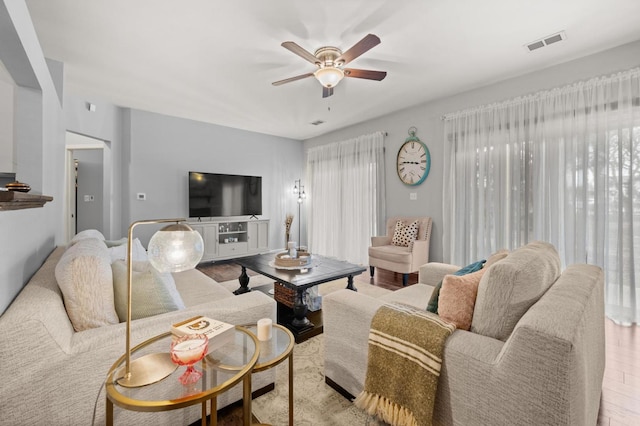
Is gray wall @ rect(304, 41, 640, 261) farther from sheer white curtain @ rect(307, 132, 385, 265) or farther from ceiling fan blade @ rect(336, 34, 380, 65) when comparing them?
ceiling fan blade @ rect(336, 34, 380, 65)

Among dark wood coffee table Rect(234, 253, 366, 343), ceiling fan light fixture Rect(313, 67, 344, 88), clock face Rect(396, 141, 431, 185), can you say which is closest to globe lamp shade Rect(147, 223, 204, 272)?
dark wood coffee table Rect(234, 253, 366, 343)

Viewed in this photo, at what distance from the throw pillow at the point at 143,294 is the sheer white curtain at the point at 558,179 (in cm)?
356

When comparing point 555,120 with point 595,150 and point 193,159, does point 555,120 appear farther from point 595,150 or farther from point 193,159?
point 193,159

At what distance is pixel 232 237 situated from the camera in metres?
5.40

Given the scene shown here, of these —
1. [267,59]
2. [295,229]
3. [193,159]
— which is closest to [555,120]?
[267,59]

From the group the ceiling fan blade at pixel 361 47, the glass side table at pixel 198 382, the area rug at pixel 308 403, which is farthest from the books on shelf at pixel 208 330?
the ceiling fan blade at pixel 361 47

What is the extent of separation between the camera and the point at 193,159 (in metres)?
5.06

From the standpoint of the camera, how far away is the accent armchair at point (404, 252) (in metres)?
3.71

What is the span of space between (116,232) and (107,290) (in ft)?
13.1

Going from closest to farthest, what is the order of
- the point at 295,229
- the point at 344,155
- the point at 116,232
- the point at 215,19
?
the point at 215,19 < the point at 116,232 < the point at 344,155 < the point at 295,229

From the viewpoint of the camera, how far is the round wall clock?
4.24 m

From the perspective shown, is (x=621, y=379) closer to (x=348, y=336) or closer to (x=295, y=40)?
(x=348, y=336)

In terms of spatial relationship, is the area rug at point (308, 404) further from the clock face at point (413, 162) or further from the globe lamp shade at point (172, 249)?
the clock face at point (413, 162)

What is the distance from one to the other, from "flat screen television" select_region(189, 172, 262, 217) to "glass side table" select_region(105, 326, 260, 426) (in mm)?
4118
